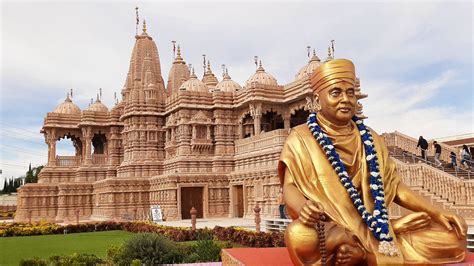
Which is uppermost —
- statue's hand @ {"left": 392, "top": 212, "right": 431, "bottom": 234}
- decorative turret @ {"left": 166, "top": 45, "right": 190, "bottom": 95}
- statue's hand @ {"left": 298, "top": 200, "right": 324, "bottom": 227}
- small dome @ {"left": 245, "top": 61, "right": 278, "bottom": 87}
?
decorative turret @ {"left": 166, "top": 45, "right": 190, "bottom": 95}

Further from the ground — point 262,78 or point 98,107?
point 98,107

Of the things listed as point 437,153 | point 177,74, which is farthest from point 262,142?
point 177,74

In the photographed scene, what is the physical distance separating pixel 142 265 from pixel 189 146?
20.1 m

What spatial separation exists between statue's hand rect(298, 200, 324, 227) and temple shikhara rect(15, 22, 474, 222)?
17862 millimetres

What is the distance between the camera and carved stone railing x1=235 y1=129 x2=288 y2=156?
22672mm

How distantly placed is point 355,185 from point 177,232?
11.3m

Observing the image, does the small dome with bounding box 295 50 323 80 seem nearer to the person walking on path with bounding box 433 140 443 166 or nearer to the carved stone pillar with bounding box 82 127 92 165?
the person walking on path with bounding box 433 140 443 166

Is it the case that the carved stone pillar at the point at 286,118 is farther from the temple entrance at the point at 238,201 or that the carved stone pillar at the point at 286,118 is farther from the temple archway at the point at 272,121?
the temple entrance at the point at 238,201

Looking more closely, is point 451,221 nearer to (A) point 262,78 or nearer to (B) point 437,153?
(B) point 437,153

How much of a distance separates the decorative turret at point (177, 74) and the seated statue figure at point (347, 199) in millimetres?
34004

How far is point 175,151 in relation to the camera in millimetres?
29516

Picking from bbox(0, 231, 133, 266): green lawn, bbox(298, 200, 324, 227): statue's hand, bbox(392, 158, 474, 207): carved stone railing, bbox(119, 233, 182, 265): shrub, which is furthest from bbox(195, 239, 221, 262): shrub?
bbox(392, 158, 474, 207): carved stone railing

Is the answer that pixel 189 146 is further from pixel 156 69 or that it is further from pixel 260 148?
pixel 156 69

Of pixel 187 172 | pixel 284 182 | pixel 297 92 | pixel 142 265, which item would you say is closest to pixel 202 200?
pixel 187 172
